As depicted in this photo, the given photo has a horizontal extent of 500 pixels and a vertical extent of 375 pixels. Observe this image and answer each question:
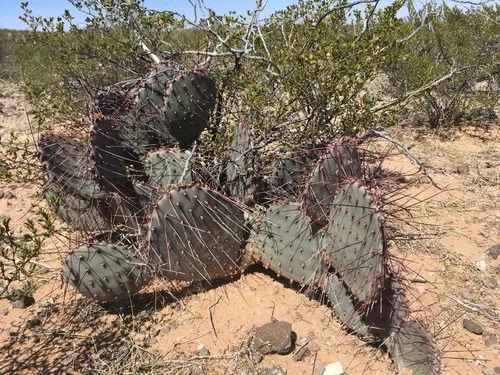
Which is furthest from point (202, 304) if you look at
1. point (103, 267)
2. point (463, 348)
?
point (463, 348)

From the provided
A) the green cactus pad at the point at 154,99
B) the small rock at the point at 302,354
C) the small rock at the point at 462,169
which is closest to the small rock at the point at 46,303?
the green cactus pad at the point at 154,99

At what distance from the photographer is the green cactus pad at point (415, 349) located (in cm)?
215

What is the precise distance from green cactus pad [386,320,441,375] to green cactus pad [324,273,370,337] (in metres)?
0.19

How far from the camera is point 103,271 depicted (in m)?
2.57

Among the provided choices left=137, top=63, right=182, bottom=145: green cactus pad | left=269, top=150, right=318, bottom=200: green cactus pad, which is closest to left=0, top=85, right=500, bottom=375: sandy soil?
left=269, top=150, right=318, bottom=200: green cactus pad

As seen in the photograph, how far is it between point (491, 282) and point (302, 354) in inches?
56.8

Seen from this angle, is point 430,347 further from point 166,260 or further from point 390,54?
point 390,54

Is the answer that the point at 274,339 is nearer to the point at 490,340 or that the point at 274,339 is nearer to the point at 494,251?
the point at 490,340

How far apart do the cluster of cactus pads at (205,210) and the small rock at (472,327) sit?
0.50 metres

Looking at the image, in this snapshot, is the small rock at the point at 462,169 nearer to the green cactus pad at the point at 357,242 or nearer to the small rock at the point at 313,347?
the green cactus pad at the point at 357,242

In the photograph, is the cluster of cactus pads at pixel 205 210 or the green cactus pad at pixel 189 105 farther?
the green cactus pad at pixel 189 105

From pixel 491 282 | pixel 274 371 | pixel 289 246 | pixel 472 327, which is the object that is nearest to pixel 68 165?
pixel 289 246

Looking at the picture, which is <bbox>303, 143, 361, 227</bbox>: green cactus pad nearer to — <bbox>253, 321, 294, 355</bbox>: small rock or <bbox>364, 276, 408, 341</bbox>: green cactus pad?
<bbox>364, 276, 408, 341</bbox>: green cactus pad

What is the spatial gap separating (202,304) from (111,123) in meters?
1.30
